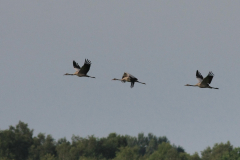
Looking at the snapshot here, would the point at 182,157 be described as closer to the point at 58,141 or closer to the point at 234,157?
the point at 234,157

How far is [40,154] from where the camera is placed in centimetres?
13112

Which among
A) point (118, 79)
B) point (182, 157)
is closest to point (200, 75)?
point (118, 79)

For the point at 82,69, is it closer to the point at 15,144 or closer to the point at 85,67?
the point at 85,67

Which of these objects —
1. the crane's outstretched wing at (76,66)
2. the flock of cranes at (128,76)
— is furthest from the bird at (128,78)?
the crane's outstretched wing at (76,66)

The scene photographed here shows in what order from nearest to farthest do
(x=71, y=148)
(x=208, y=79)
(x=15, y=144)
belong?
(x=208, y=79) → (x=71, y=148) → (x=15, y=144)

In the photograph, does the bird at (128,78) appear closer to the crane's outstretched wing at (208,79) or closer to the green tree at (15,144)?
the crane's outstretched wing at (208,79)

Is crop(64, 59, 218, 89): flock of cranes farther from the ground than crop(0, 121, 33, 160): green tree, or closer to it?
farther from the ground

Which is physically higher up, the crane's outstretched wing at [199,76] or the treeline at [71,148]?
the crane's outstretched wing at [199,76]

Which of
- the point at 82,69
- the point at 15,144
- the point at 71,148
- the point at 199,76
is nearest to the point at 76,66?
the point at 82,69

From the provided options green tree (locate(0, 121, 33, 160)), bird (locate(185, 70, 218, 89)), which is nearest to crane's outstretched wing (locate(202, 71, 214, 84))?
bird (locate(185, 70, 218, 89))

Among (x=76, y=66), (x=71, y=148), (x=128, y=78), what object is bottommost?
(x=71, y=148)

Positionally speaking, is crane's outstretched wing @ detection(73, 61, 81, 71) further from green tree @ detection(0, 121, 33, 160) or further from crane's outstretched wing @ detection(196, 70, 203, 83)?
green tree @ detection(0, 121, 33, 160)

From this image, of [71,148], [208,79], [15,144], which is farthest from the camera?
[15,144]

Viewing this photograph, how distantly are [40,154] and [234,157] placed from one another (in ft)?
148
